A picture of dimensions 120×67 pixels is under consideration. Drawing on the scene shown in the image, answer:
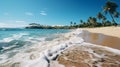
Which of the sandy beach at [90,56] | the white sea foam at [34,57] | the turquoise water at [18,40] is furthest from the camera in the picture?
the turquoise water at [18,40]

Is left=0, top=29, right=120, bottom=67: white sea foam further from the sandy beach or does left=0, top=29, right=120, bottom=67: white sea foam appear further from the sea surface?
the sea surface

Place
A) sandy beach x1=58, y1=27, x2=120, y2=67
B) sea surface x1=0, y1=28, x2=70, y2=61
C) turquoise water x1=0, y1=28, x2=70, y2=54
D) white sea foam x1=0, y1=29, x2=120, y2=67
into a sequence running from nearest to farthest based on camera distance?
sandy beach x1=58, y1=27, x2=120, y2=67 < white sea foam x1=0, y1=29, x2=120, y2=67 < sea surface x1=0, y1=28, x2=70, y2=61 < turquoise water x1=0, y1=28, x2=70, y2=54

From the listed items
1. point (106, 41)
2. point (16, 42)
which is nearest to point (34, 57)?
point (16, 42)

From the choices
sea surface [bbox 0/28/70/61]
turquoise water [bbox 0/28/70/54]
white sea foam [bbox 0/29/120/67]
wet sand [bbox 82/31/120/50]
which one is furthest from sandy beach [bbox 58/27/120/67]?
turquoise water [bbox 0/28/70/54]

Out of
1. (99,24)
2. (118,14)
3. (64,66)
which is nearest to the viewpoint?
(64,66)

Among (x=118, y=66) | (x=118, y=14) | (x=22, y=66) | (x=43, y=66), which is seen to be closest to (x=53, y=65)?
(x=43, y=66)

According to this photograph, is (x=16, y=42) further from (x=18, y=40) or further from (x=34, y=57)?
(x=34, y=57)

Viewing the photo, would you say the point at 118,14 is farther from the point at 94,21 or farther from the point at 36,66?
the point at 36,66

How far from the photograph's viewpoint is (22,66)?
209 inches

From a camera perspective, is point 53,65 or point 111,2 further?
point 111,2

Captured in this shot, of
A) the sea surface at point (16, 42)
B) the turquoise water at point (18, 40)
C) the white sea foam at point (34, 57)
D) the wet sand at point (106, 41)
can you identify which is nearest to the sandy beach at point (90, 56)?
the white sea foam at point (34, 57)

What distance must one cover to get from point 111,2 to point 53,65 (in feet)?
191

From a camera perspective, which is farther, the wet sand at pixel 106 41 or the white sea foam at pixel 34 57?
the wet sand at pixel 106 41

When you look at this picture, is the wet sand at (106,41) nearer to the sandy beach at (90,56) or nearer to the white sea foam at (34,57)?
the sandy beach at (90,56)
